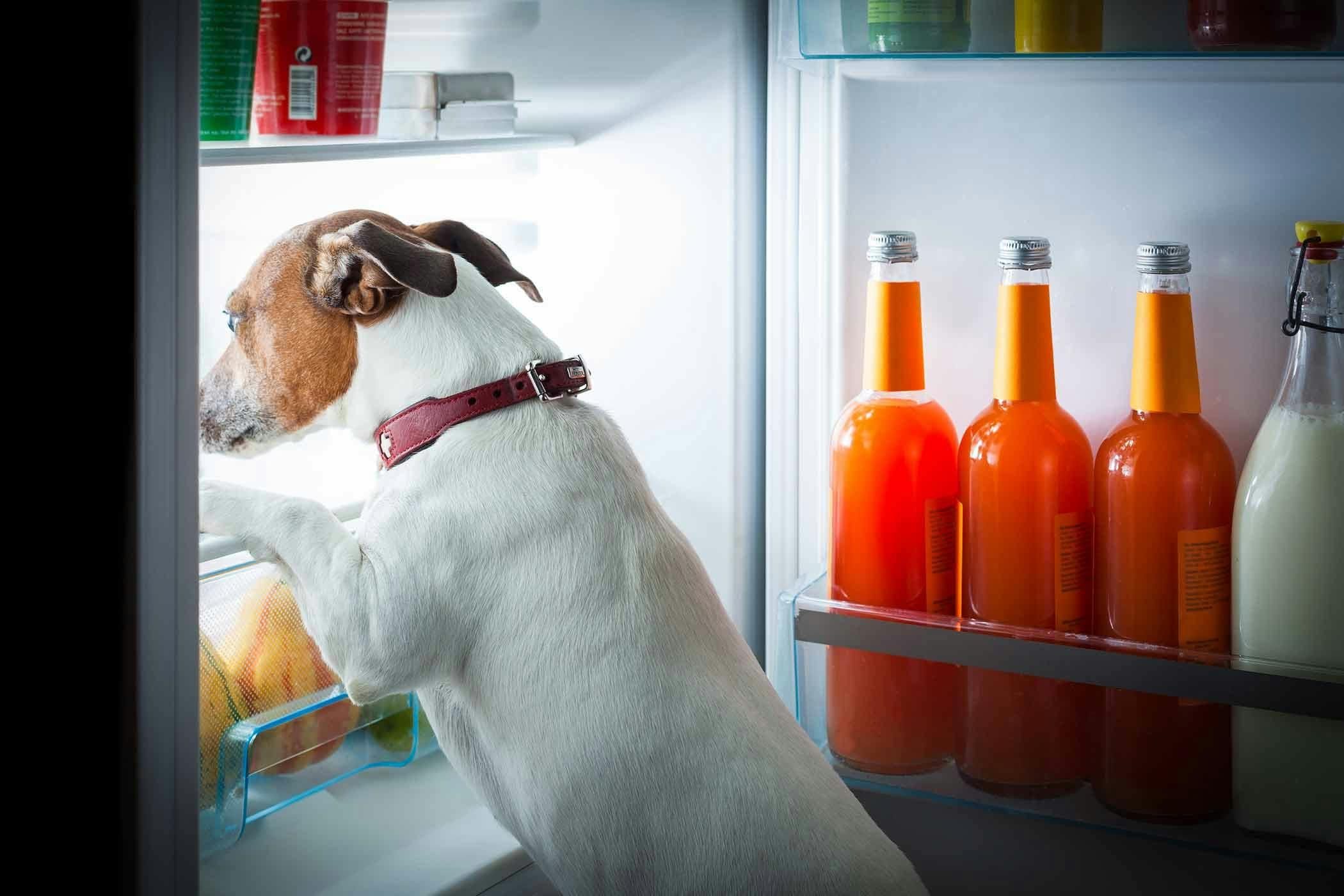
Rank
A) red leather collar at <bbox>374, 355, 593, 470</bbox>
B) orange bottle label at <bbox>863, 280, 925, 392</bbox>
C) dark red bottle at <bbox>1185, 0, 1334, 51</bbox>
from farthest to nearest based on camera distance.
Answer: orange bottle label at <bbox>863, 280, 925, 392</bbox> < red leather collar at <bbox>374, 355, 593, 470</bbox> < dark red bottle at <bbox>1185, 0, 1334, 51</bbox>

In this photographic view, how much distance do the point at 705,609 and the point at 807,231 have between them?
50cm

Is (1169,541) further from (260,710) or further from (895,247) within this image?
(260,710)

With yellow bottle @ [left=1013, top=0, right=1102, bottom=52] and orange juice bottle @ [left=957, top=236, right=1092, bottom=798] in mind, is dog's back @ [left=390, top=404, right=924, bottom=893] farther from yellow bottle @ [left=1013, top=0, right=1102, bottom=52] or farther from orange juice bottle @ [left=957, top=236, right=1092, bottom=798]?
yellow bottle @ [left=1013, top=0, right=1102, bottom=52]

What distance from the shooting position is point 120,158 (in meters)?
0.71

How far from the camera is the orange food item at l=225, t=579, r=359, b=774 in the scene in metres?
1.20

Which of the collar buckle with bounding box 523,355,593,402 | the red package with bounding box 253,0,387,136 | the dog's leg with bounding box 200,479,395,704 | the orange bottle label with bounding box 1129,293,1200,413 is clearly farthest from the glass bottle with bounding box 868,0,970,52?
the dog's leg with bounding box 200,479,395,704

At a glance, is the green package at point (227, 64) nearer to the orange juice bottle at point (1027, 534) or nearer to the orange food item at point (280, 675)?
the orange food item at point (280, 675)

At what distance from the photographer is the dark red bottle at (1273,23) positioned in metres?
0.96

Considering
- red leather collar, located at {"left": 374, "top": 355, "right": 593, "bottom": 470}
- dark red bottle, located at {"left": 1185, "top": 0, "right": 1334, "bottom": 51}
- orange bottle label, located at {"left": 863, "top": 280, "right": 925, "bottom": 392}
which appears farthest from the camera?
orange bottle label, located at {"left": 863, "top": 280, "right": 925, "bottom": 392}

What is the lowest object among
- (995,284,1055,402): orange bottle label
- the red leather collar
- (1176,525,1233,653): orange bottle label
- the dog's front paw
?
(1176,525,1233,653): orange bottle label

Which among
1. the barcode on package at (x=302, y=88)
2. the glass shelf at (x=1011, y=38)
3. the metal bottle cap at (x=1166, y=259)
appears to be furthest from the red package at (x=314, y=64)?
the metal bottle cap at (x=1166, y=259)

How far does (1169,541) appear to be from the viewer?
3.56 ft

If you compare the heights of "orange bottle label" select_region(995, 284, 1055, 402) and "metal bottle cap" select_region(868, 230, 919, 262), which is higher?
"metal bottle cap" select_region(868, 230, 919, 262)

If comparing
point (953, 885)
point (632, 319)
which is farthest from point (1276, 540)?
point (632, 319)
